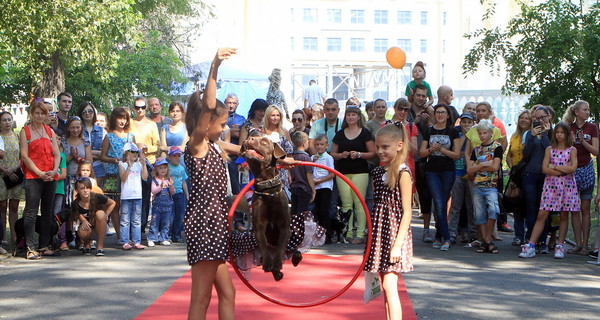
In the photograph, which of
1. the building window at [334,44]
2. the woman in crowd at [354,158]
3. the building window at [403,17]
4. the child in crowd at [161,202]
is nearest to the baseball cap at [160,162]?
the child in crowd at [161,202]

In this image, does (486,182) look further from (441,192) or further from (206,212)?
(206,212)

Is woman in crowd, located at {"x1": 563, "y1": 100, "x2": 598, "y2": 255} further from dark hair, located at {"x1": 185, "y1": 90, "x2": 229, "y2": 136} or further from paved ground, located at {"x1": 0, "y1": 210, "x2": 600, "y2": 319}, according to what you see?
dark hair, located at {"x1": 185, "y1": 90, "x2": 229, "y2": 136}

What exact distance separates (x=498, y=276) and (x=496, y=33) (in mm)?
6937

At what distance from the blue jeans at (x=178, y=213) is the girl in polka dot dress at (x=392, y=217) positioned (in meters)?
6.13

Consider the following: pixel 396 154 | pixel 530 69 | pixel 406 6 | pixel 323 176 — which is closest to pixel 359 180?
pixel 323 176

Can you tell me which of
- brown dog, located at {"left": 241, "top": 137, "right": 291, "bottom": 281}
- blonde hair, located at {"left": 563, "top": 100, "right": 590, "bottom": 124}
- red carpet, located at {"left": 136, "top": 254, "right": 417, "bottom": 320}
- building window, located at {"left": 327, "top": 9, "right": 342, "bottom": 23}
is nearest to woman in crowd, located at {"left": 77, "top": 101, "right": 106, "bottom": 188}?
red carpet, located at {"left": 136, "top": 254, "right": 417, "bottom": 320}

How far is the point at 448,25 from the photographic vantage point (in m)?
55.2

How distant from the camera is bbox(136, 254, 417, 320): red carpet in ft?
23.2

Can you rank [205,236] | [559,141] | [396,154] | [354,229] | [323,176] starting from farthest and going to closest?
[354,229], [323,176], [559,141], [396,154], [205,236]

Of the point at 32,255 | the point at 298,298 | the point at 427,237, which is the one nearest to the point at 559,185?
the point at 427,237

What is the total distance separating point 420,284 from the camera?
855 cm

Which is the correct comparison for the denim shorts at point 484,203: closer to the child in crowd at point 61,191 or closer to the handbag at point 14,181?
the child in crowd at point 61,191

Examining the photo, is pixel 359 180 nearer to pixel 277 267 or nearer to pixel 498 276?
pixel 498 276

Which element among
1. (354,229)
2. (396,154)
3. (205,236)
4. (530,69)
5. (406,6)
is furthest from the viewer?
(406,6)
